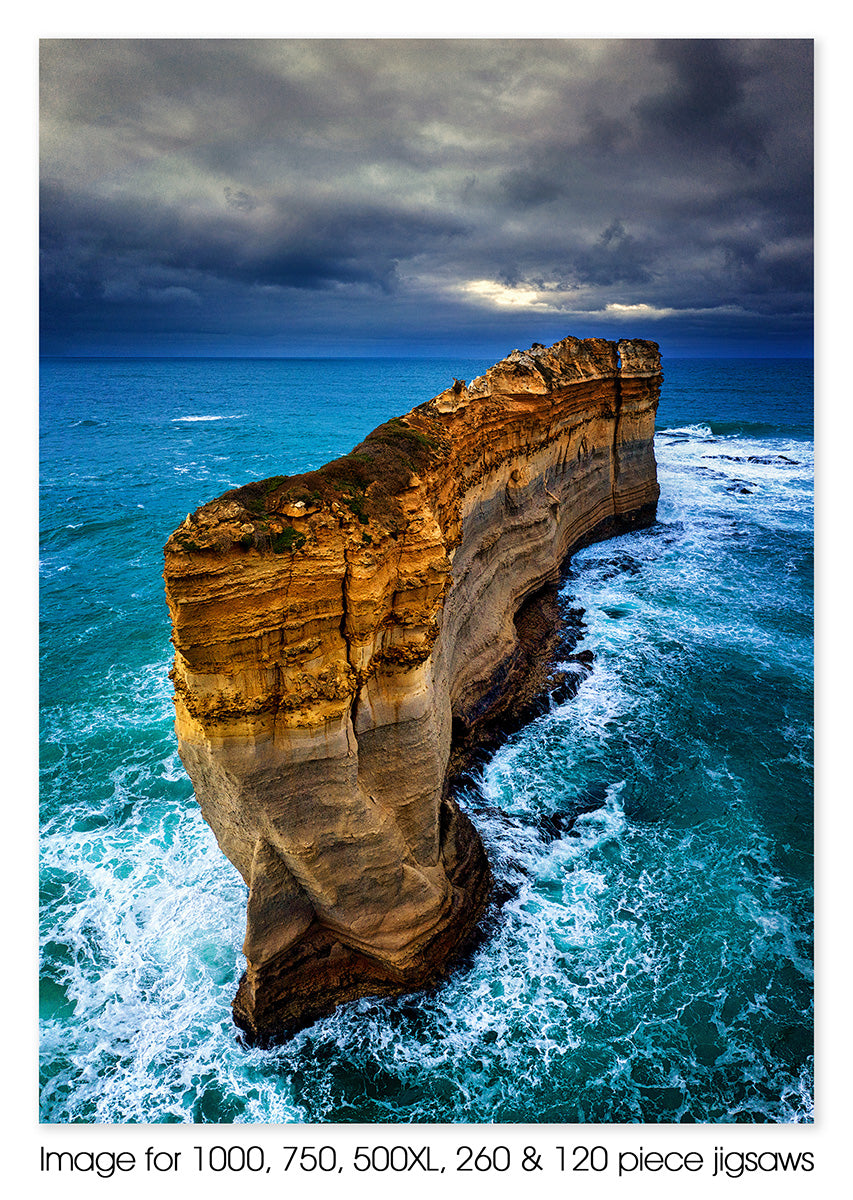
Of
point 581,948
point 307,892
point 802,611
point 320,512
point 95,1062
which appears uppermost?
point 320,512

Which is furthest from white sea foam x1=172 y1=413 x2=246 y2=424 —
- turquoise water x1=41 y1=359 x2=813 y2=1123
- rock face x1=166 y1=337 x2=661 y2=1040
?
rock face x1=166 y1=337 x2=661 y2=1040

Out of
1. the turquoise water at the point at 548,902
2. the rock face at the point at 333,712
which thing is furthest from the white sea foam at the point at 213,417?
the rock face at the point at 333,712

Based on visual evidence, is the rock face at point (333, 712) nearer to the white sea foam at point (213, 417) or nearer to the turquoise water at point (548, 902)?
the turquoise water at point (548, 902)

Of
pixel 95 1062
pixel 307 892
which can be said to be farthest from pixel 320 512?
pixel 95 1062

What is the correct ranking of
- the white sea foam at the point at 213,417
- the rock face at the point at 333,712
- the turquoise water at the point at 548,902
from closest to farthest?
the rock face at the point at 333,712, the turquoise water at the point at 548,902, the white sea foam at the point at 213,417

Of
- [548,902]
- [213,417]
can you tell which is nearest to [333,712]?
[548,902]

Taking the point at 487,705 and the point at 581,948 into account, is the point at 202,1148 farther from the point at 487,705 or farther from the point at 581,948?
the point at 487,705
